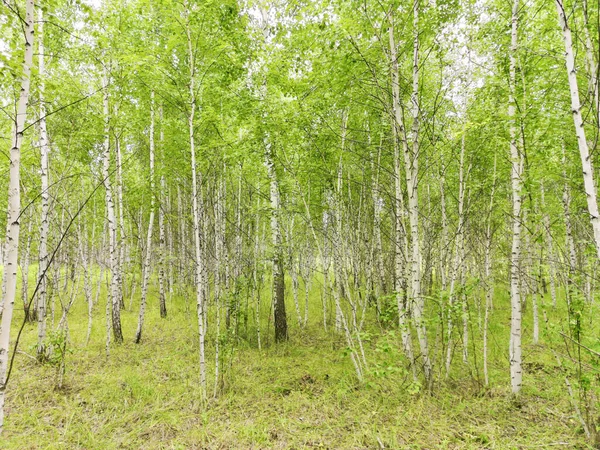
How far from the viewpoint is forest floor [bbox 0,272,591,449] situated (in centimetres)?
436

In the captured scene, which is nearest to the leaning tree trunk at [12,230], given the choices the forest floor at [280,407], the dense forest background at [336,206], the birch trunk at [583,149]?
the dense forest background at [336,206]

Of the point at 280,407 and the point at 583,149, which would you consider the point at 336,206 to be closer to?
the point at 280,407

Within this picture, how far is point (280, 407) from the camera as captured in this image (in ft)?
17.8

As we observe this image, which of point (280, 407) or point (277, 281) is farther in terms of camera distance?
point (277, 281)

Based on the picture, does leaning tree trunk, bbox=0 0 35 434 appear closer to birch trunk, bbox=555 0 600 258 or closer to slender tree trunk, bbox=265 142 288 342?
birch trunk, bbox=555 0 600 258

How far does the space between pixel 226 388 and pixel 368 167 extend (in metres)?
7.61

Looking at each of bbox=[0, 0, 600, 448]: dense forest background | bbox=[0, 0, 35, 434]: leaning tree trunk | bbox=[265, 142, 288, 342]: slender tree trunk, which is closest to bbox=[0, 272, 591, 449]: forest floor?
bbox=[0, 0, 600, 448]: dense forest background

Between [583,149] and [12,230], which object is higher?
[583,149]

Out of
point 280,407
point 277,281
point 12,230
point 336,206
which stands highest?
point 336,206

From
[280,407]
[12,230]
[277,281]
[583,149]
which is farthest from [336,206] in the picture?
[12,230]

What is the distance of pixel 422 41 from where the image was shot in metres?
5.40

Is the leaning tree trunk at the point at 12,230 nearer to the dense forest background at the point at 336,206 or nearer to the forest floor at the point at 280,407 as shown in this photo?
the dense forest background at the point at 336,206

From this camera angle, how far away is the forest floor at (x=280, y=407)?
4.36 meters

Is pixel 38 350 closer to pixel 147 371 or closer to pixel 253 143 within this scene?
pixel 147 371
